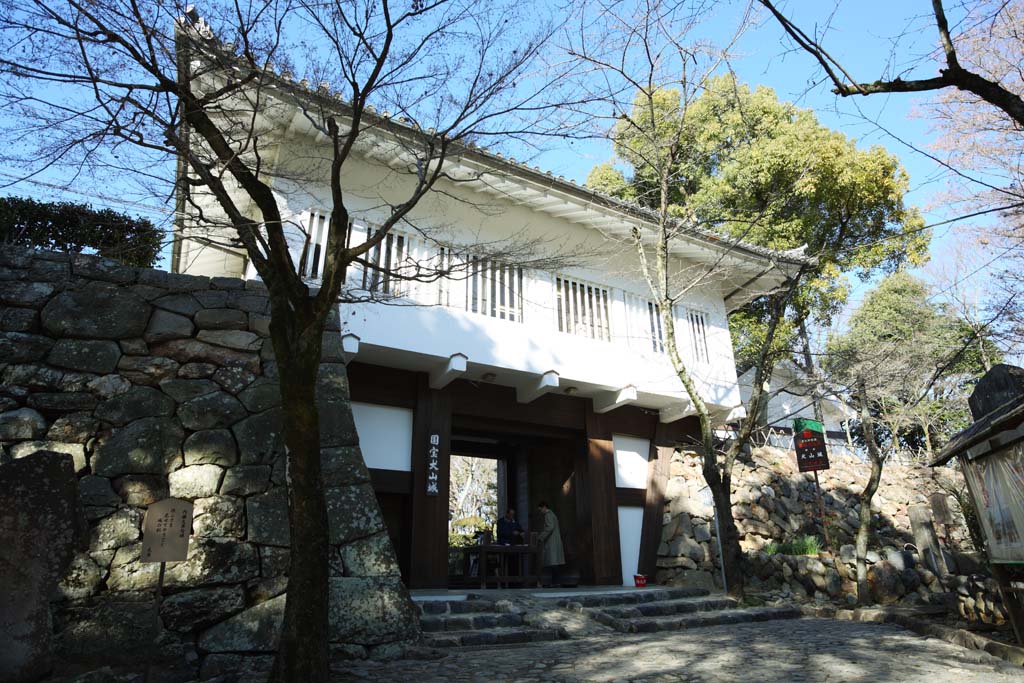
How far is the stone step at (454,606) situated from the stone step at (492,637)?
2.81 feet

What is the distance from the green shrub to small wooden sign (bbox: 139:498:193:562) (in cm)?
1045

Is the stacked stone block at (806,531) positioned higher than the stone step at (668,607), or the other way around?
the stacked stone block at (806,531)

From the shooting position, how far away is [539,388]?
11148 mm

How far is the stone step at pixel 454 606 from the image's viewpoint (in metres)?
7.50

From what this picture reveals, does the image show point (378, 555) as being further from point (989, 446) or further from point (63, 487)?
point (989, 446)

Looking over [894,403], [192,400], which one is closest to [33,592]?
[192,400]

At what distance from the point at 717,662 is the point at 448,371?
593 cm

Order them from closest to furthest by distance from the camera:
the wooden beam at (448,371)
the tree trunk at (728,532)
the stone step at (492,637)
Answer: the stone step at (492,637) < the tree trunk at (728,532) < the wooden beam at (448,371)

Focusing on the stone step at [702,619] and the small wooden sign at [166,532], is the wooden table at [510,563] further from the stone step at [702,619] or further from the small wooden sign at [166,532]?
the small wooden sign at [166,532]

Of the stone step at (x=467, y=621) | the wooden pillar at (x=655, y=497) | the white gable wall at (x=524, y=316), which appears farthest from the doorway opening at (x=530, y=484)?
the stone step at (x=467, y=621)

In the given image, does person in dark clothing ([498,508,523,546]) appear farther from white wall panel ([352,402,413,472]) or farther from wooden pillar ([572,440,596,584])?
white wall panel ([352,402,413,472])

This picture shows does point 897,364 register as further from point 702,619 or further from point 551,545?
point 702,619

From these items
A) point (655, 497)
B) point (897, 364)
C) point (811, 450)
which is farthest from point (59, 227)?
point (897, 364)

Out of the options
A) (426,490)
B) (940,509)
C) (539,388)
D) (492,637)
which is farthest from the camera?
(940,509)
